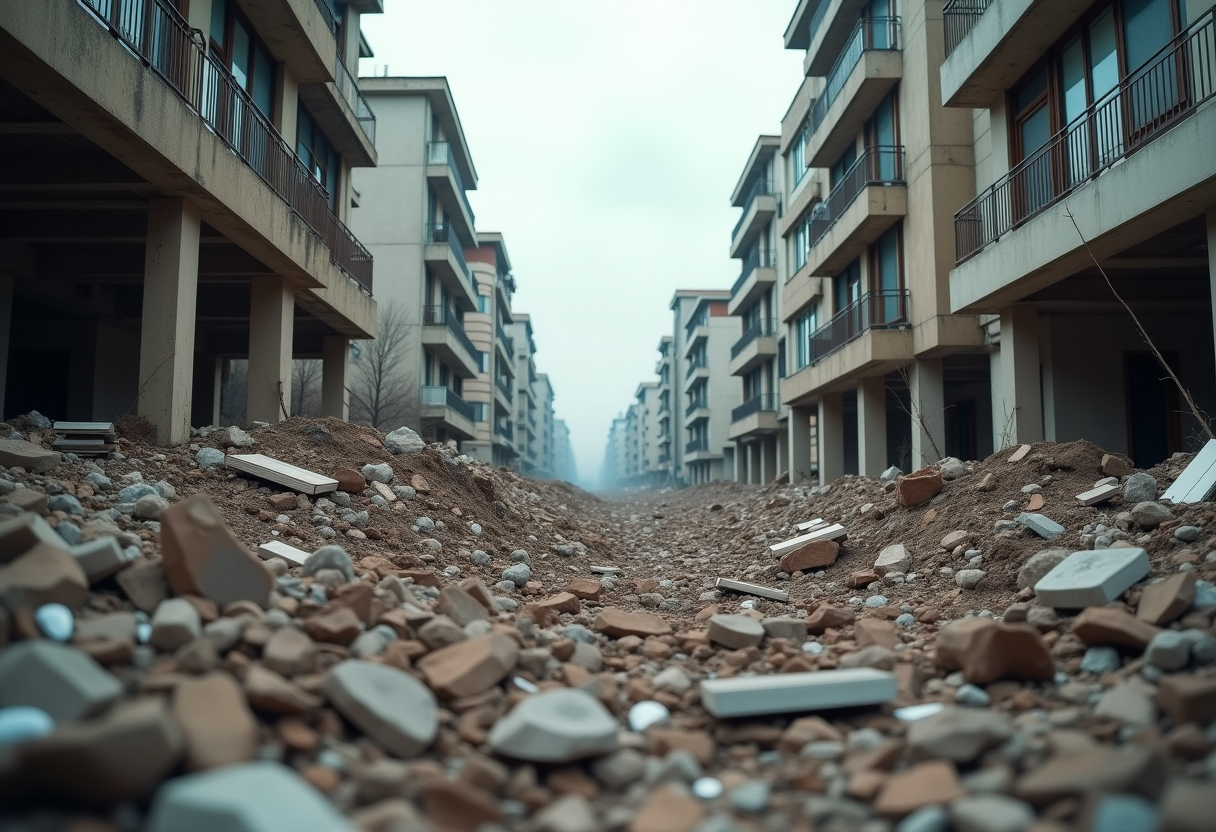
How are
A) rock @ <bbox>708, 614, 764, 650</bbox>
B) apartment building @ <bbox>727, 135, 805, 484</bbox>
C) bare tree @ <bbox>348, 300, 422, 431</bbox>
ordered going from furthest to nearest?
1. apartment building @ <bbox>727, 135, 805, 484</bbox>
2. bare tree @ <bbox>348, 300, 422, 431</bbox>
3. rock @ <bbox>708, 614, 764, 650</bbox>

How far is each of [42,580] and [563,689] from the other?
7.06ft

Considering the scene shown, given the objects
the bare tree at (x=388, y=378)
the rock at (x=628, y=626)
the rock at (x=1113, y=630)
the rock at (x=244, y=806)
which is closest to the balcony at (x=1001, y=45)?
the rock at (x=1113, y=630)

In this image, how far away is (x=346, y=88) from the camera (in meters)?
15.9

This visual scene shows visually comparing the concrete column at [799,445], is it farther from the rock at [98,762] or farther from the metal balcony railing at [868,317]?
the rock at [98,762]

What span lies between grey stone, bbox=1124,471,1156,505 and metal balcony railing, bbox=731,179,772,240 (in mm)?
26426

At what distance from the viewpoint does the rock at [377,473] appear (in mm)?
8398

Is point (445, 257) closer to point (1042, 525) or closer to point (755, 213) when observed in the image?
point (755, 213)

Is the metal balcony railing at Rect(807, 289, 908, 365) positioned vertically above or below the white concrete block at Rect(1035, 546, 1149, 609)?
above

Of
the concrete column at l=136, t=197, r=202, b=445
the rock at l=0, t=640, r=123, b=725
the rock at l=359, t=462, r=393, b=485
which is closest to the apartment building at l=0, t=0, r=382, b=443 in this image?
the concrete column at l=136, t=197, r=202, b=445

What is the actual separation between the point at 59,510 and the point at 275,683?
314 centimetres

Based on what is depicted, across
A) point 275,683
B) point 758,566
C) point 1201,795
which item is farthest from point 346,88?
point 1201,795

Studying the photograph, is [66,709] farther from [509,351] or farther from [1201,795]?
[509,351]

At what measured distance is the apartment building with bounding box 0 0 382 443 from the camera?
273 inches

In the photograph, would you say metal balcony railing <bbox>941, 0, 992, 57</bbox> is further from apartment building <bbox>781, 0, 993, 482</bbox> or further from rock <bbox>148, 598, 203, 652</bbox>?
rock <bbox>148, 598, 203, 652</bbox>
